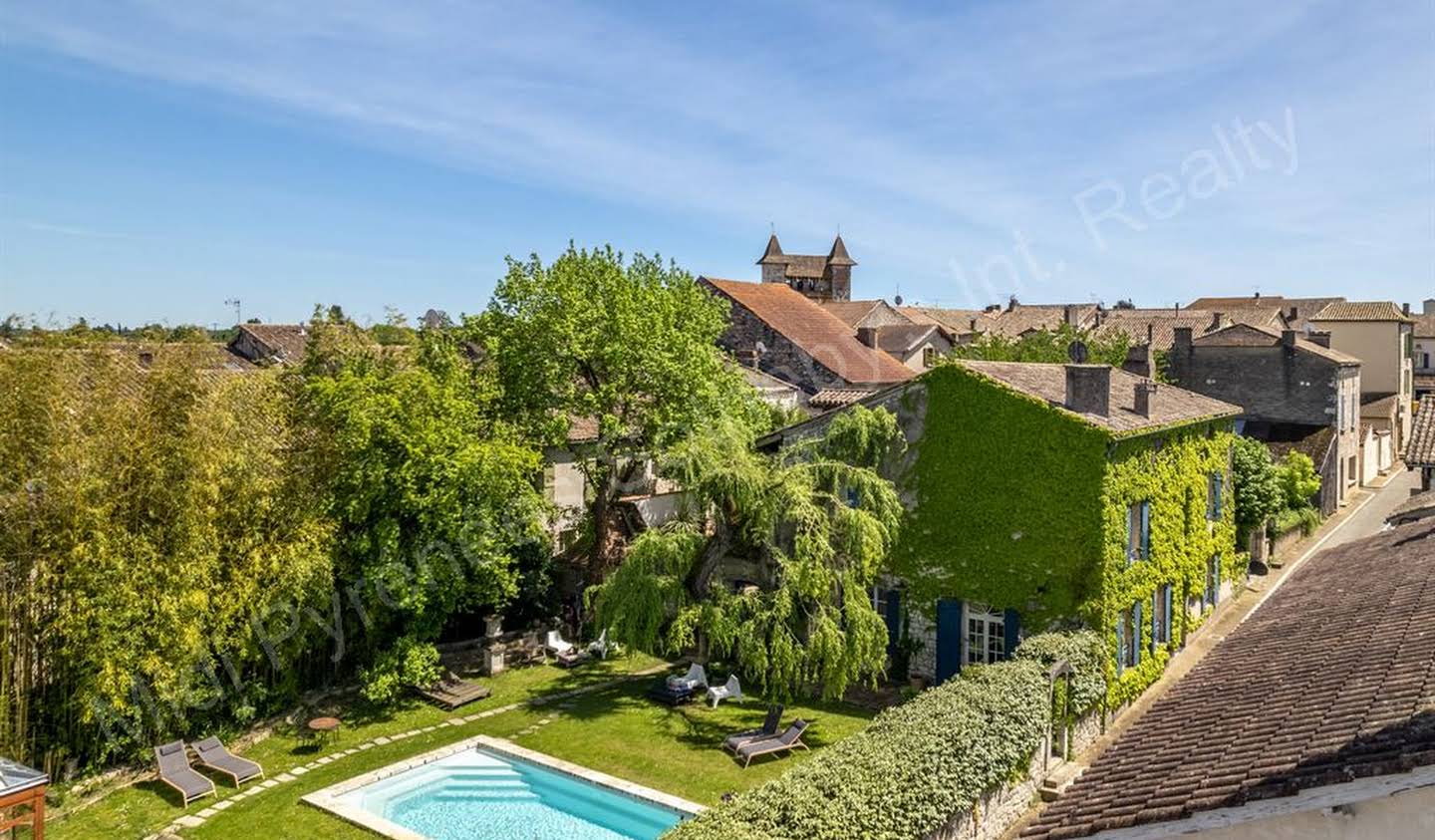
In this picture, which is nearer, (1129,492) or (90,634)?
(90,634)

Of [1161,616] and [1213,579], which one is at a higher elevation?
[1213,579]

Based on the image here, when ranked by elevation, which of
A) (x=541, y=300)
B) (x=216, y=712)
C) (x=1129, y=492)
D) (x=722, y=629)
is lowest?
(x=216, y=712)

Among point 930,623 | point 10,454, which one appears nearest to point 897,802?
point 930,623

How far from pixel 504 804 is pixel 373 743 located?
3.76 m

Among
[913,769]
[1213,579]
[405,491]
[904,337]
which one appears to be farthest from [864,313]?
[913,769]

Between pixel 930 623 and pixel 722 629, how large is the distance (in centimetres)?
586

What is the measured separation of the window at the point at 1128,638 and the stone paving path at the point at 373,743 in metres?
11.3

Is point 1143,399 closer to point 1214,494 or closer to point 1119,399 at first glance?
point 1119,399

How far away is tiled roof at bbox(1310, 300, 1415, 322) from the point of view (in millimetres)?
56750

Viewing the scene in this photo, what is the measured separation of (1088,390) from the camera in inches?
835

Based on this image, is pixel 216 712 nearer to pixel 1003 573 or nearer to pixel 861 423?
pixel 861 423

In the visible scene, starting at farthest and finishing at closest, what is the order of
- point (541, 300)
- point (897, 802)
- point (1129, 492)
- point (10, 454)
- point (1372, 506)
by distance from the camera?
1. point (1372, 506)
2. point (541, 300)
3. point (1129, 492)
4. point (10, 454)
5. point (897, 802)

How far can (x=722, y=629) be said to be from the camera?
19438 mm

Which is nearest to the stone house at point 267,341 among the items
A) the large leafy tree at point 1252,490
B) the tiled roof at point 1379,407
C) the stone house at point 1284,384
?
the large leafy tree at point 1252,490
